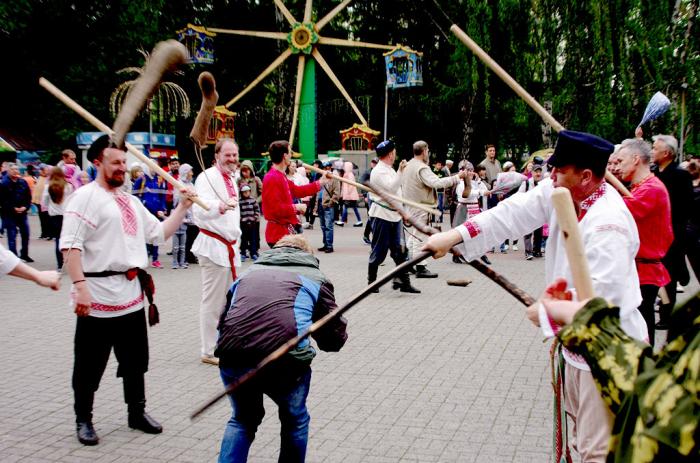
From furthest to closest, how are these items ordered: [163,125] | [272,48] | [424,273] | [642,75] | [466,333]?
[272,48], [163,125], [642,75], [424,273], [466,333]

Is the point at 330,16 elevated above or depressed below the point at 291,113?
above

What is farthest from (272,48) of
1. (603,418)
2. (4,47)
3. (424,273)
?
(603,418)

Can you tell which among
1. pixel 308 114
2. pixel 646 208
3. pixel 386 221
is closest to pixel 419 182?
pixel 386 221

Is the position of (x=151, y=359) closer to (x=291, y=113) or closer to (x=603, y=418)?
(x=603, y=418)

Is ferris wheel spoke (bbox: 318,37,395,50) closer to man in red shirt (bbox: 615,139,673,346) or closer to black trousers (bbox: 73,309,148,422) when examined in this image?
man in red shirt (bbox: 615,139,673,346)

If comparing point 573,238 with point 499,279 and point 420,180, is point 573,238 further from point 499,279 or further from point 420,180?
point 420,180

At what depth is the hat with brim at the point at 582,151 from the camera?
283 centimetres

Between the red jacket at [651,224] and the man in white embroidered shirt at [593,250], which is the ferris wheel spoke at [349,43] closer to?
the red jacket at [651,224]

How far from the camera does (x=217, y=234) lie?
6.19 meters

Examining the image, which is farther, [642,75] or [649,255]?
[642,75]

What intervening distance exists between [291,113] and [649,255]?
27.3 meters

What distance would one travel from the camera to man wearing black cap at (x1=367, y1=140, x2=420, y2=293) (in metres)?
9.66

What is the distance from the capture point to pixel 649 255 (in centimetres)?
530

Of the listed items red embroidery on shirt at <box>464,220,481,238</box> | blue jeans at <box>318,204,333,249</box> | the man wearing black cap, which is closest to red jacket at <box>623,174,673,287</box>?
red embroidery on shirt at <box>464,220,481,238</box>
